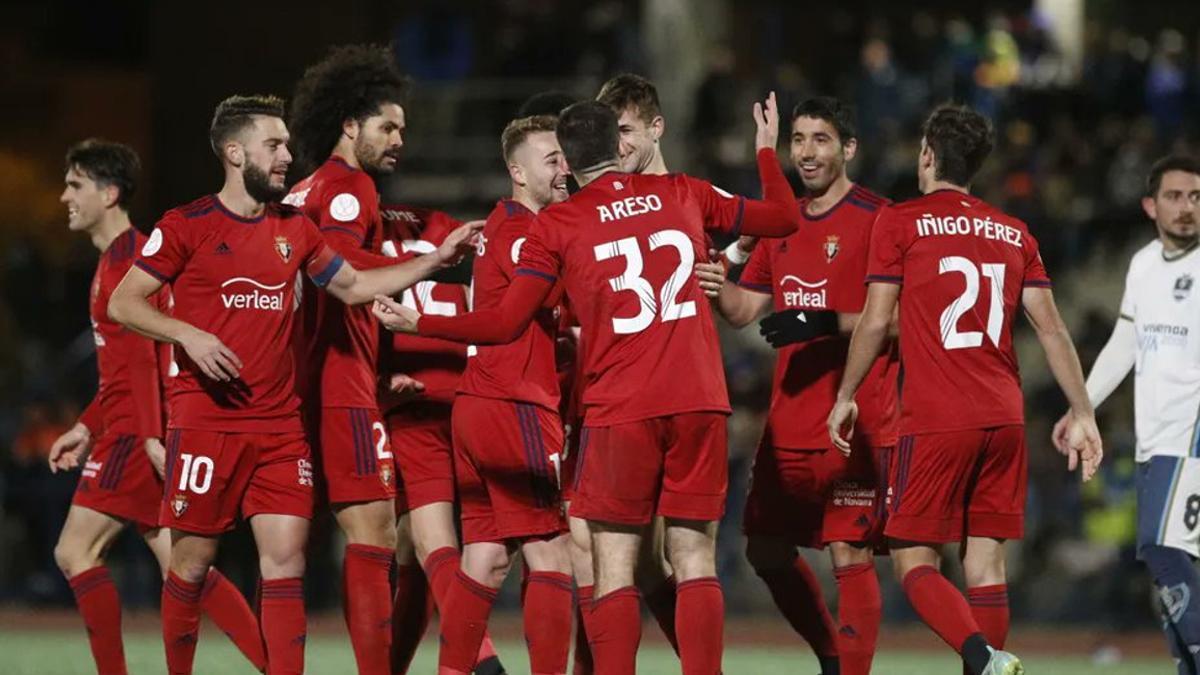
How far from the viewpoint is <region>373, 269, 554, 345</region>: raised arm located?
7.64 meters

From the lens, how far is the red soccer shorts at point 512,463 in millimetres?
8344

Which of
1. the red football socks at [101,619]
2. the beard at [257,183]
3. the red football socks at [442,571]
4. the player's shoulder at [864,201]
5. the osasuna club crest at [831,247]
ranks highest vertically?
the player's shoulder at [864,201]

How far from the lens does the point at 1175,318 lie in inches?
363

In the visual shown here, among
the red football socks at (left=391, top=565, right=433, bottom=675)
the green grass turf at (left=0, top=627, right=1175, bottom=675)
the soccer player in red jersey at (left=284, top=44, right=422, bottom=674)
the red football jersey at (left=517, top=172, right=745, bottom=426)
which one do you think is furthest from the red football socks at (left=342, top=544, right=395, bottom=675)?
the green grass turf at (left=0, top=627, right=1175, bottom=675)

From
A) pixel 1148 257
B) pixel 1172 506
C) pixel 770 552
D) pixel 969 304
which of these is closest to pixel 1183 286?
pixel 1148 257

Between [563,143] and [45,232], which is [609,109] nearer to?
[563,143]

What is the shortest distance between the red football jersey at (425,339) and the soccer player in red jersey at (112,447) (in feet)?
3.84

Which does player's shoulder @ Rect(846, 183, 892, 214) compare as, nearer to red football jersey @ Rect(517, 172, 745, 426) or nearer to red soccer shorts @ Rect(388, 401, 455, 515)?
red football jersey @ Rect(517, 172, 745, 426)

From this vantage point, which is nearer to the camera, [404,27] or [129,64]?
[404,27]

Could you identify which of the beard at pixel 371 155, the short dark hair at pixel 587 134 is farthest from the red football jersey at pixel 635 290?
the beard at pixel 371 155

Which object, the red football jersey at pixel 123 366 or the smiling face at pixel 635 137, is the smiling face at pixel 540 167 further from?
the red football jersey at pixel 123 366

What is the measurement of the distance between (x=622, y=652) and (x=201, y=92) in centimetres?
1864

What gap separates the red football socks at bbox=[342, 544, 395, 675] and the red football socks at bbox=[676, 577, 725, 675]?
5.17 ft

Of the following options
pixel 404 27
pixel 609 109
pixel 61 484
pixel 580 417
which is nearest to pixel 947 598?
pixel 580 417
